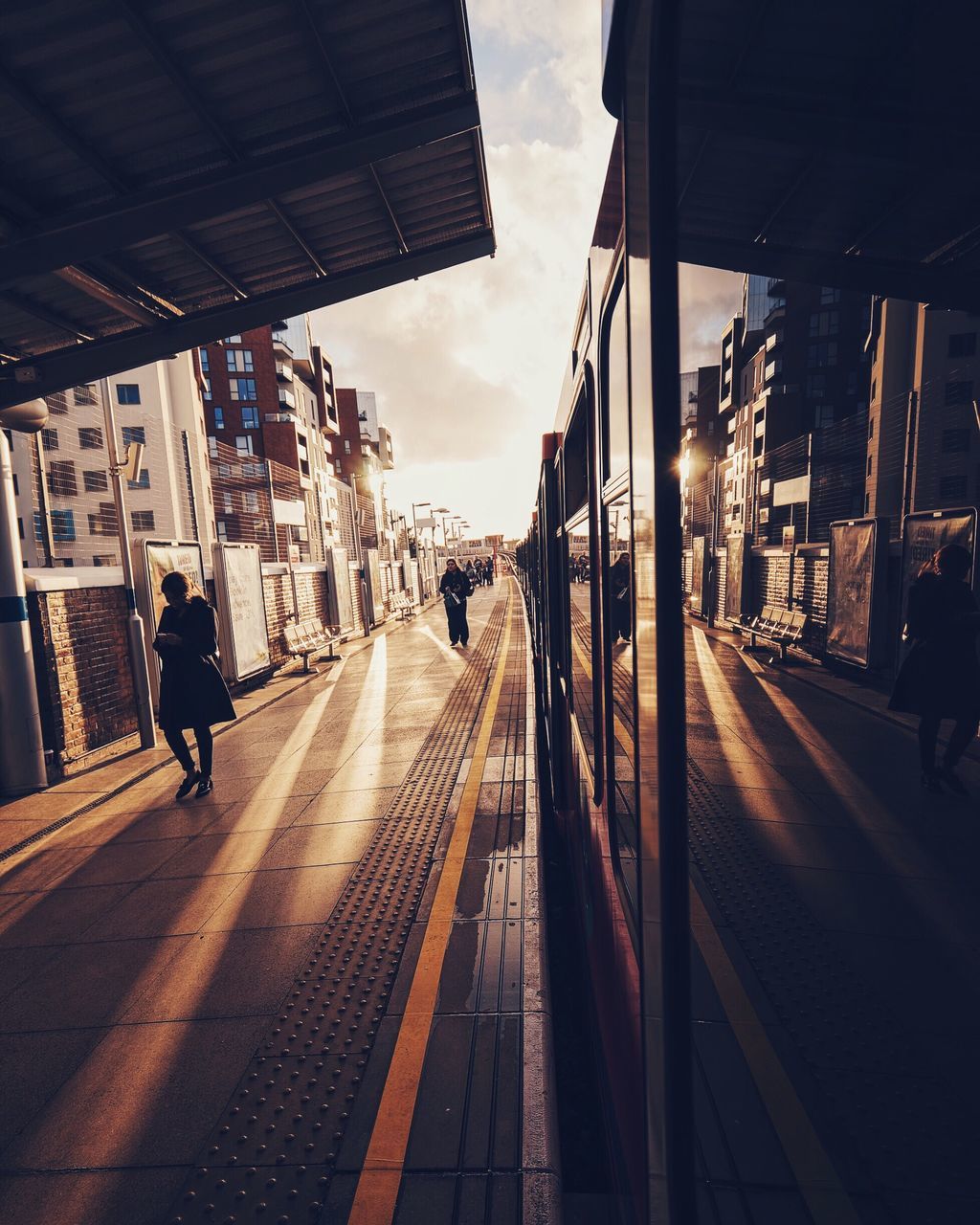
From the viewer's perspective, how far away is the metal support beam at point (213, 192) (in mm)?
4156

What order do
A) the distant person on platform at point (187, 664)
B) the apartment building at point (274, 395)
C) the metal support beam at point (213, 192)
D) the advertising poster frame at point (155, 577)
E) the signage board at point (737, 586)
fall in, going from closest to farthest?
the metal support beam at point (213, 192), the distant person on platform at point (187, 664), the advertising poster frame at point (155, 577), the signage board at point (737, 586), the apartment building at point (274, 395)

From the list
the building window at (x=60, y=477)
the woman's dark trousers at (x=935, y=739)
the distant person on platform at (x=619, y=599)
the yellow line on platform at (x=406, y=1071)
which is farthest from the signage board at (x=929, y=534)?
the building window at (x=60, y=477)

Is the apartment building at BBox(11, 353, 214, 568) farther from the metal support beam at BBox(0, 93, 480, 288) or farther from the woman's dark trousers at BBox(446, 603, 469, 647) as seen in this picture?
the woman's dark trousers at BBox(446, 603, 469, 647)

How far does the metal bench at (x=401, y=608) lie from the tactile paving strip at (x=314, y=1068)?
77.1 feet

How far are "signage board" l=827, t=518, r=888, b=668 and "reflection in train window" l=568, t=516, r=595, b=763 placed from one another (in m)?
6.37

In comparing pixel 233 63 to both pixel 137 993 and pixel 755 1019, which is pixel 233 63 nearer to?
pixel 137 993

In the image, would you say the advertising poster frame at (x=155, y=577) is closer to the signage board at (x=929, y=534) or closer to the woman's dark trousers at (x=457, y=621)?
the woman's dark trousers at (x=457, y=621)

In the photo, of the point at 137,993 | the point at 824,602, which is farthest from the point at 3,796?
the point at 824,602

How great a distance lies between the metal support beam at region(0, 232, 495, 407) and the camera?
5.55 metres

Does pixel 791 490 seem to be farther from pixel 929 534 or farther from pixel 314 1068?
pixel 314 1068

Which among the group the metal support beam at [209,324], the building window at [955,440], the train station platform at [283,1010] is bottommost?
the train station platform at [283,1010]

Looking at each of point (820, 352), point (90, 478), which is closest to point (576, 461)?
point (820, 352)

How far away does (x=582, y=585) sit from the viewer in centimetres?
278

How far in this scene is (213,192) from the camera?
421 centimetres
